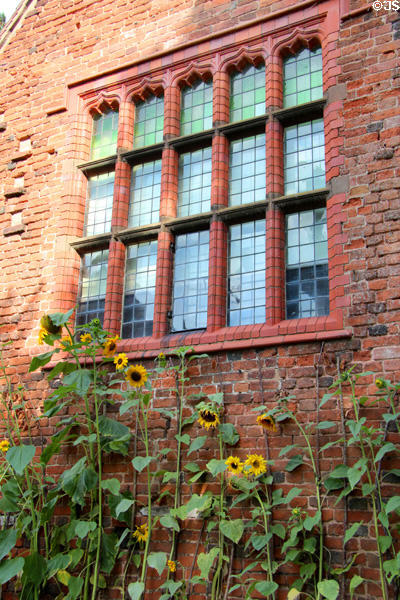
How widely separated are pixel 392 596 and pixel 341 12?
4668mm

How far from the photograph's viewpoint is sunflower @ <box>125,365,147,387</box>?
512cm

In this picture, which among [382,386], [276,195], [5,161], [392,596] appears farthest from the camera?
[5,161]

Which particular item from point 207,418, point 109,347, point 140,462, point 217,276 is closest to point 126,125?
point 217,276

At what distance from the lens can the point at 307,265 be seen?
543 cm

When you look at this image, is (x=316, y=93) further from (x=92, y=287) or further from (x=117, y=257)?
(x=92, y=287)

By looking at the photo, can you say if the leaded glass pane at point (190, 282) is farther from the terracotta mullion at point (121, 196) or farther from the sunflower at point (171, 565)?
the sunflower at point (171, 565)

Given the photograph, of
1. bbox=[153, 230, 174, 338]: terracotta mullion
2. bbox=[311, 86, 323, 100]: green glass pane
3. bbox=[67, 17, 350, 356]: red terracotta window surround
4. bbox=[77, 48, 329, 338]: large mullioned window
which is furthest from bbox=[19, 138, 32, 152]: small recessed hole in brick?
bbox=[311, 86, 323, 100]: green glass pane

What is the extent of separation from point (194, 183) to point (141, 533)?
3.18 m

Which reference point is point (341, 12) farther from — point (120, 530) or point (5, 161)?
point (120, 530)

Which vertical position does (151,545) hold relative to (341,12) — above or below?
below

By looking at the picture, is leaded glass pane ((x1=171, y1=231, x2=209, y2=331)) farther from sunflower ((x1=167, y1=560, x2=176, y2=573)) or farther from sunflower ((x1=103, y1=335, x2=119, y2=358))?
sunflower ((x1=167, y1=560, x2=176, y2=573))

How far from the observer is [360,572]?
4.23 metres

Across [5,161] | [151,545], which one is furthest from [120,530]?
[5,161]

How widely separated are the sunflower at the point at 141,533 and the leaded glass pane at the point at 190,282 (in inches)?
66.9
